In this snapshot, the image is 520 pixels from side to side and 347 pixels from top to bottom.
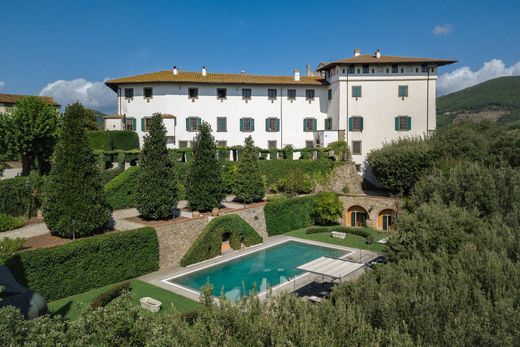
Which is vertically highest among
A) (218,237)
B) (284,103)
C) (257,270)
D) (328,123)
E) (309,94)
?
(309,94)

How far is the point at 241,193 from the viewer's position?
27641mm

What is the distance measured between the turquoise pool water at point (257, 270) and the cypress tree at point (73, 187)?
527 centimetres

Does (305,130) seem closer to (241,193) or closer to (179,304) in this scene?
(241,193)

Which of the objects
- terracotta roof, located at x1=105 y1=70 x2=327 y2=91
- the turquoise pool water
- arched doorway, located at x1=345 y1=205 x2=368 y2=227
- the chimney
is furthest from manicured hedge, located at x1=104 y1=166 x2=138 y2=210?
the chimney

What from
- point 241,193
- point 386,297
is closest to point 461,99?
point 241,193

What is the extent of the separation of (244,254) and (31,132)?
19032mm

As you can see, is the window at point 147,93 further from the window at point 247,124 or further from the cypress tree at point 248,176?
the cypress tree at point 248,176

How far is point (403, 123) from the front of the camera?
37.3 m

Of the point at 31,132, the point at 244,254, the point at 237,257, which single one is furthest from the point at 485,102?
the point at 31,132

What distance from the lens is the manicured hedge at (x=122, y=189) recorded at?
2561cm

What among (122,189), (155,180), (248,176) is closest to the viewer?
(155,180)

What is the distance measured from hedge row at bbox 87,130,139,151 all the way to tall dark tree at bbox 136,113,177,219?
454 inches

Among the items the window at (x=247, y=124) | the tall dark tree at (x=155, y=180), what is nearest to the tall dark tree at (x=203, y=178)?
the tall dark tree at (x=155, y=180)

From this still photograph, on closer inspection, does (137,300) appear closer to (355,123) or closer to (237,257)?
(237,257)
